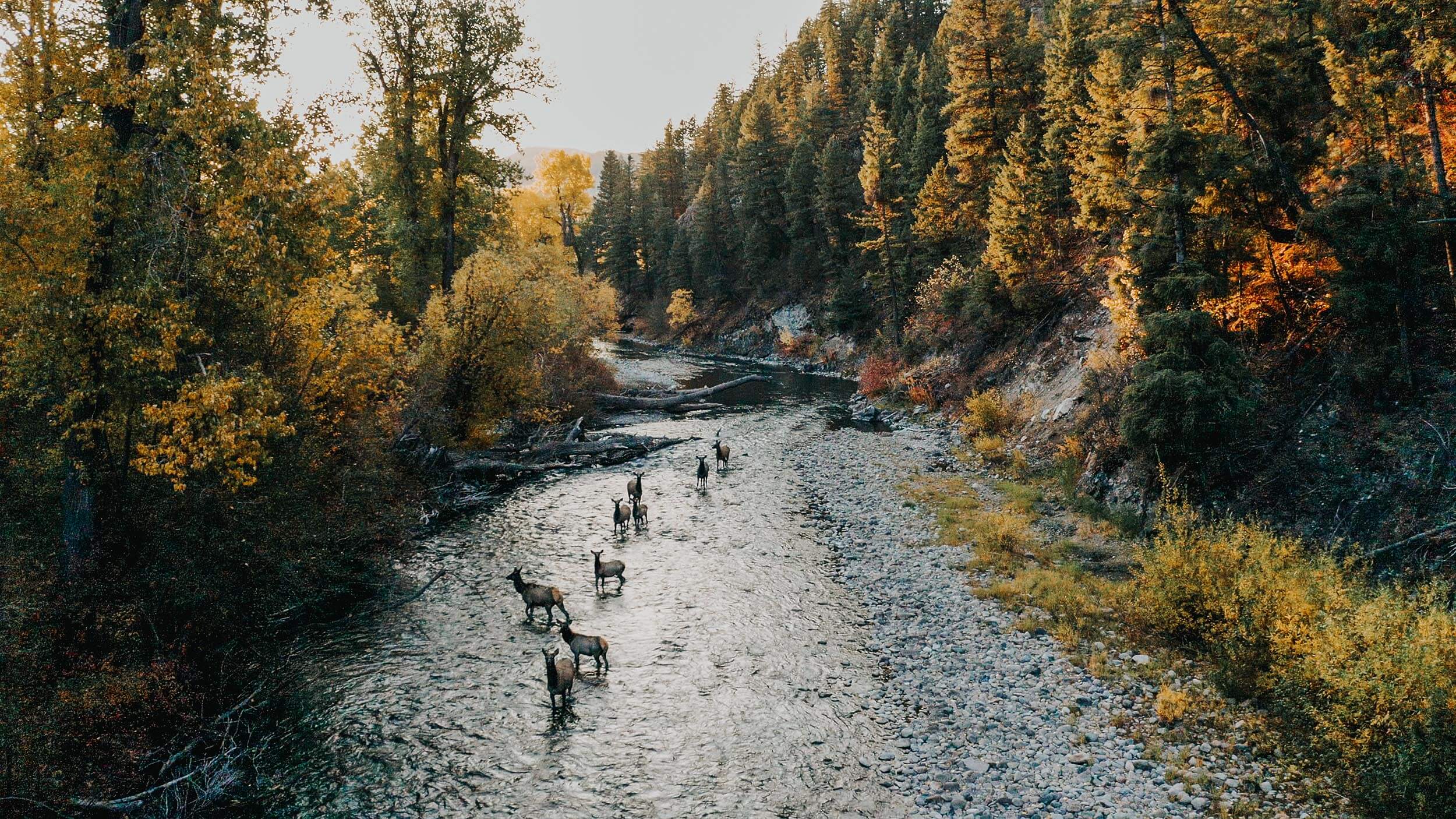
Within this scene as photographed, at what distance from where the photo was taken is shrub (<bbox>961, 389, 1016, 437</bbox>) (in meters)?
28.5

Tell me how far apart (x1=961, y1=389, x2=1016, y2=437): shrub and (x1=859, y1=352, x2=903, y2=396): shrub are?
13021 mm

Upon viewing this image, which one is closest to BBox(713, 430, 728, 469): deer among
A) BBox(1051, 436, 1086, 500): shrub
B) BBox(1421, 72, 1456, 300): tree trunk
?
BBox(1051, 436, 1086, 500): shrub

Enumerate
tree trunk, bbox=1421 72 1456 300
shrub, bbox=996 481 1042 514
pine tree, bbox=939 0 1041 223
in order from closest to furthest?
tree trunk, bbox=1421 72 1456 300 → shrub, bbox=996 481 1042 514 → pine tree, bbox=939 0 1041 223

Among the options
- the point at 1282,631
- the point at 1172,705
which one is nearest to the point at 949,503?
the point at 1282,631

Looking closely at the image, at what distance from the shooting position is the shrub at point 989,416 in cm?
2850

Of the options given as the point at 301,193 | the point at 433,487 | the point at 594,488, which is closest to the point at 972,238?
the point at 594,488

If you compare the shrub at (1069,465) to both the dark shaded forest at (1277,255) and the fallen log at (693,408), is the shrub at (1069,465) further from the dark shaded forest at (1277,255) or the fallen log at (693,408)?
the fallen log at (693,408)

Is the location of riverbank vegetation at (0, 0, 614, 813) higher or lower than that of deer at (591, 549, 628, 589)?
higher

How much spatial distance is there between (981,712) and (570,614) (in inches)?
352

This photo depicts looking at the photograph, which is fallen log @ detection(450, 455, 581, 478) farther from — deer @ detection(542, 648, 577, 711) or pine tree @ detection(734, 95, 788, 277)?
pine tree @ detection(734, 95, 788, 277)

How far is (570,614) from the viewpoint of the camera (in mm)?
14641

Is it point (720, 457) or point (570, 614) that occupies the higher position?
point (720, 457)

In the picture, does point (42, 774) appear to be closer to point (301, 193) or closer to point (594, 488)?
point (301, 193)

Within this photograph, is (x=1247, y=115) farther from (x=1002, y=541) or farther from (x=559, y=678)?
(x=559, y=678)
